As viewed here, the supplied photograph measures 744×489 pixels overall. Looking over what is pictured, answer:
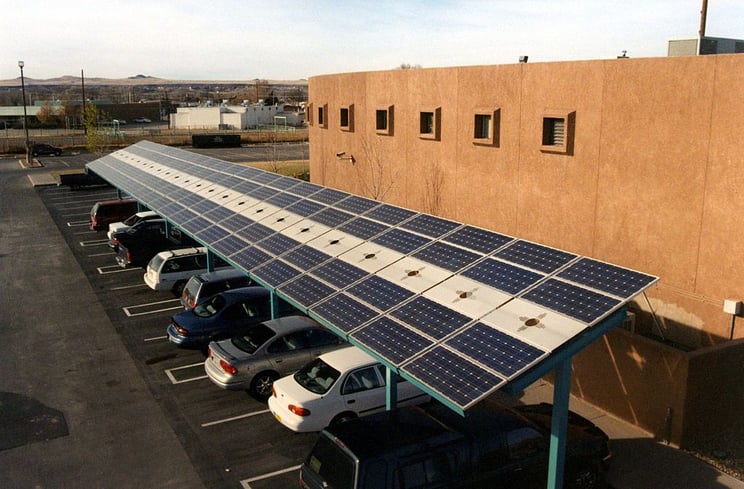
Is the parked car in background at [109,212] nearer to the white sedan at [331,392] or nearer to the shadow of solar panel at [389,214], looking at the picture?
the shadow of solar panel at [389,214]

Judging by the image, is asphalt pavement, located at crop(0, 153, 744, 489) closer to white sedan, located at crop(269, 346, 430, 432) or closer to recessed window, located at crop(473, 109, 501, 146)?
white sedan, located at crop(269, 346, 430, 432)

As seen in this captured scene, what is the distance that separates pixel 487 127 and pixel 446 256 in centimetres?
867

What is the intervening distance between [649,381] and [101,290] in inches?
715

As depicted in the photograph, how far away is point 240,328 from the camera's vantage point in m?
17.1

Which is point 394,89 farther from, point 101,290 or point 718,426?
point 718,426

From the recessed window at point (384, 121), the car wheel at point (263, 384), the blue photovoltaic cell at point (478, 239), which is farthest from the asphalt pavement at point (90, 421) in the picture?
the recessed window at point (384, 121)

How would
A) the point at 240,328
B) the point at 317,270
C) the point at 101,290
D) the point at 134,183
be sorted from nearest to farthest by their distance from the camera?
the point at 317,270, the point at 240,328, the point at 101,290, the point at 134,183

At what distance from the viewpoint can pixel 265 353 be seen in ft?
47.7

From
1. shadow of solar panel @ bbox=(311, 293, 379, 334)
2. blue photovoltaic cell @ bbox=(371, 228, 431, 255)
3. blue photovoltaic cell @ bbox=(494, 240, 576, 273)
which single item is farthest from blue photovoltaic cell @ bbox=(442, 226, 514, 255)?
shadow of solar panel @ bbox=(311, 293, 379, 334)

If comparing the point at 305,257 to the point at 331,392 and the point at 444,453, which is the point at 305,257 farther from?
the point at 444,453

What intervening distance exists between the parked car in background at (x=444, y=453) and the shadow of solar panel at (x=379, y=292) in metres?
1.93

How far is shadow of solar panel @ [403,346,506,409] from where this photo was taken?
8.52m

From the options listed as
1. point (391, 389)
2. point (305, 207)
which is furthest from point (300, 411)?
point (305, 207)

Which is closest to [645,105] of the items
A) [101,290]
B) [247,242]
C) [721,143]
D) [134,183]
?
[721,143]
